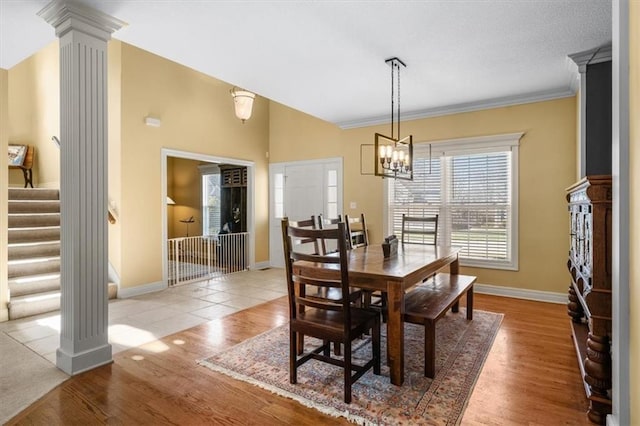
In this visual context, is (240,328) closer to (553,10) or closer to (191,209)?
(553,10)

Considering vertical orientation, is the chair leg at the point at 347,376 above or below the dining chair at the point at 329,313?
below

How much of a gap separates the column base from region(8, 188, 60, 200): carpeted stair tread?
387 cm

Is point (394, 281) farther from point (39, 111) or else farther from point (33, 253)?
point (39, 111)

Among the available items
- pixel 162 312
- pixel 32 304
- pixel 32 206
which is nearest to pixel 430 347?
pixel 162 312

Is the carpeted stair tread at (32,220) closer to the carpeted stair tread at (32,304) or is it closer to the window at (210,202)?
the carpeted stair tread at (32,304)

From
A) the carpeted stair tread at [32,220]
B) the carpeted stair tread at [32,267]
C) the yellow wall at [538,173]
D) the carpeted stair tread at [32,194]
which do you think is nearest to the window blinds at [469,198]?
the yellow wall at [538,173]

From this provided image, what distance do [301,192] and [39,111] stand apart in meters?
4.82

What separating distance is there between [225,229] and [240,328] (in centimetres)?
443

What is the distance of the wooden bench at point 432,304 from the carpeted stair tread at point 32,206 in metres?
5.35

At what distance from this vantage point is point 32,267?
4.38 metres

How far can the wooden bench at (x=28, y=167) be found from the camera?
19.7ft

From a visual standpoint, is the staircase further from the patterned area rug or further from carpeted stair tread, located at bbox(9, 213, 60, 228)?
the patterned area rug

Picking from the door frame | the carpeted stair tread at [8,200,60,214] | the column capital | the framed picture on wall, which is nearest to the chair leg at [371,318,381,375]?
the column capital

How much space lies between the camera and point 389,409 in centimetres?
213
